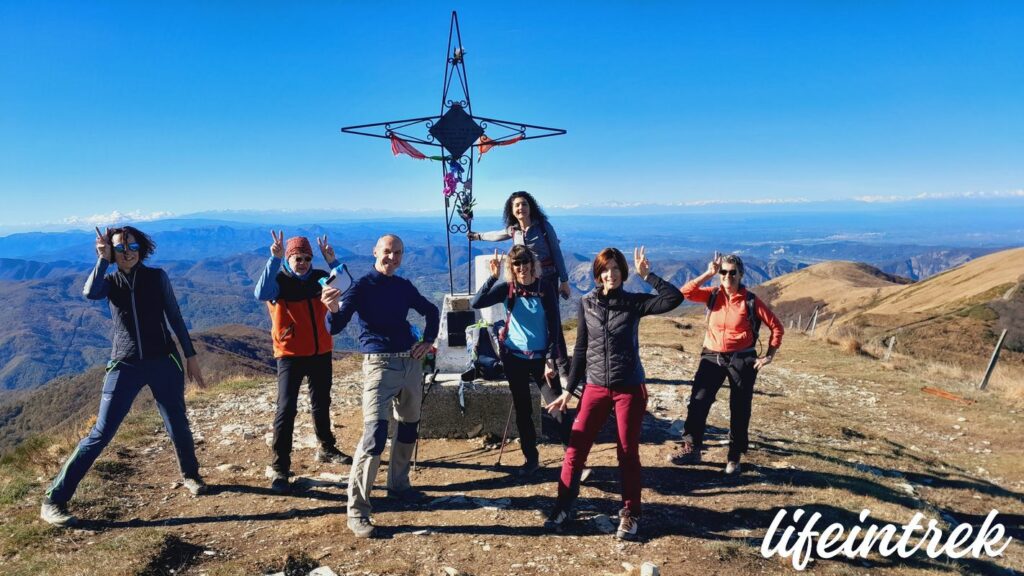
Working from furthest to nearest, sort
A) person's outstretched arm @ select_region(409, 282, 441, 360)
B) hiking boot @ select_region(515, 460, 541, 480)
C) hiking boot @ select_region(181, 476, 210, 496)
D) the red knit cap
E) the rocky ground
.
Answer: hiking boot @ select_region(515, 460, 541, 480) < hiking boot @ select_region(181, 476, 210, 496) < the red knit cap < person's outstretched arm @ select_region(409, 282, 441, 360) < the rocky ground

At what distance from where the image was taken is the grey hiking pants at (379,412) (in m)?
4.80

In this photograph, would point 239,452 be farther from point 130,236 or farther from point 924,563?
point 924,563

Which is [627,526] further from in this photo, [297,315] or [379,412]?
[297,315]

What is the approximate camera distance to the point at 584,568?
431 centimetres

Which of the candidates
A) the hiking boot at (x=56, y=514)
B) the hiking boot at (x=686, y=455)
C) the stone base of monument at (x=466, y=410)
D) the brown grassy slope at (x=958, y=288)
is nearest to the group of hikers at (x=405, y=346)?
the hiking boot at (x=56, y=514)

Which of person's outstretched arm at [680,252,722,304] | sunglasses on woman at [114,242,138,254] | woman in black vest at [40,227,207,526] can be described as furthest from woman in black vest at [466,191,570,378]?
sunglasses on woman at [114,242,138,254]

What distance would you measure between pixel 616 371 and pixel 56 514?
5099 millimetres

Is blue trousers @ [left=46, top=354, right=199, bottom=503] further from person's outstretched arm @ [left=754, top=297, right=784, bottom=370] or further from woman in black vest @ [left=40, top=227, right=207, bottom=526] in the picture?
person's outstretched arm @ [left=754, top=297, right=784, bottom=370]

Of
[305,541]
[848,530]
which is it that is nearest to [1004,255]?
[848,530]

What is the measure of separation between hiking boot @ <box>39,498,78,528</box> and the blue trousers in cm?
5

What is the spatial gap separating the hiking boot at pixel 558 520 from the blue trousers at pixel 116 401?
3683 mm

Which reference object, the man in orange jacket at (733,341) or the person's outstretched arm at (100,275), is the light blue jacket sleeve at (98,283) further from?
the man in orange jacket at (733,341)

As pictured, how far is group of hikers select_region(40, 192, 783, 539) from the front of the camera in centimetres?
477

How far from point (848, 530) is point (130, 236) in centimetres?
711
